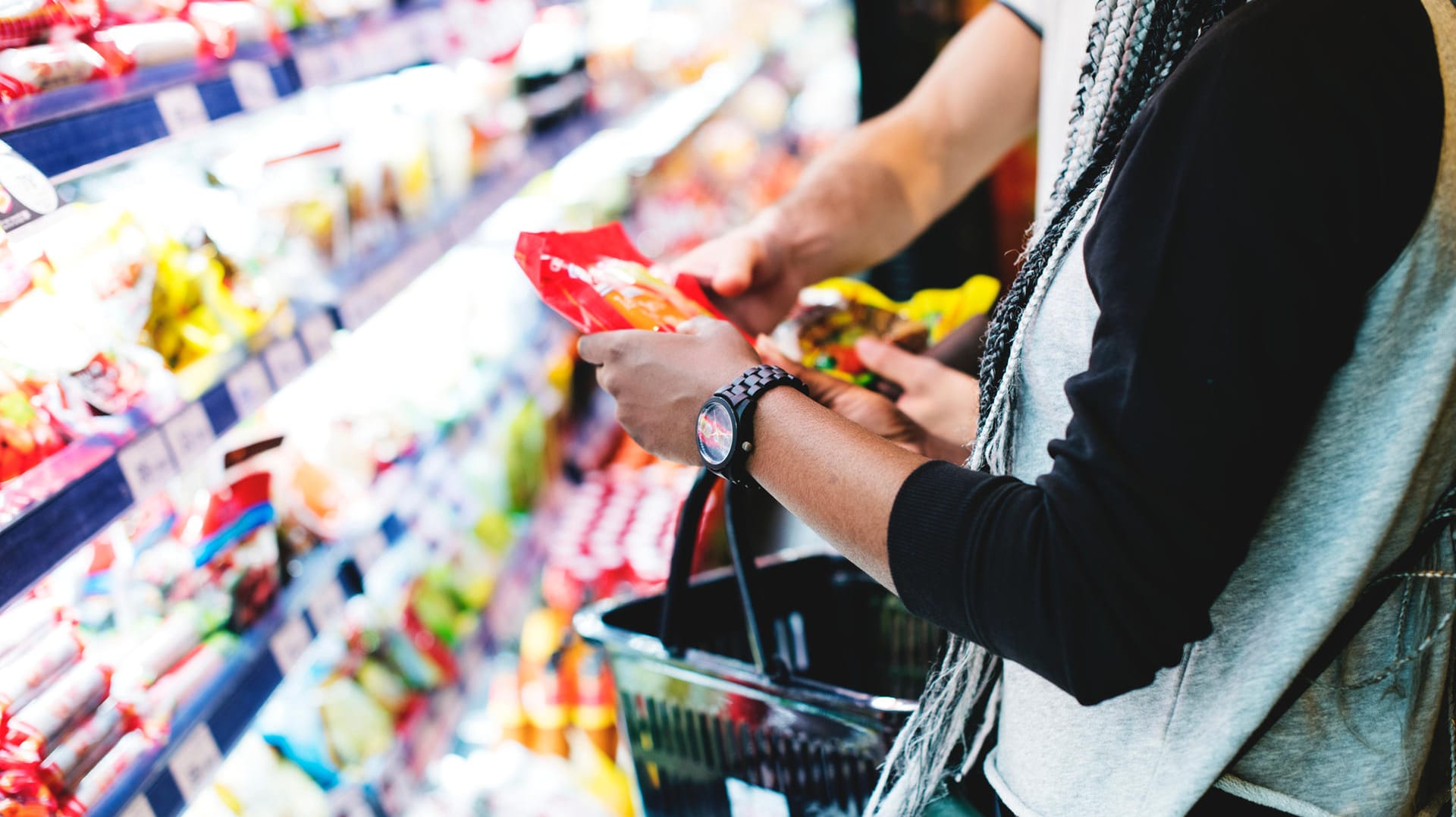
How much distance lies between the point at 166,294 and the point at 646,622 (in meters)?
0.72

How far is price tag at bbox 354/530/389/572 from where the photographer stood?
56.2 inches

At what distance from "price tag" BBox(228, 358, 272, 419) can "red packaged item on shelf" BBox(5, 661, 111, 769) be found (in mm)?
308

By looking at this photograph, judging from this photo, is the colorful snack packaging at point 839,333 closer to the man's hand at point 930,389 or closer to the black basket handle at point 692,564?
the man's hand at point 930,389

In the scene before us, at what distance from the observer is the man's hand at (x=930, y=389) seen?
3.95 feet

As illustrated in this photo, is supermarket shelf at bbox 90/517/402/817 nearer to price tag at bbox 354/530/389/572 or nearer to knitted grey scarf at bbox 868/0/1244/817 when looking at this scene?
price tag at bbox 354/530/389/572

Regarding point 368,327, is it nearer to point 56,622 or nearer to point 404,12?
point 404,12

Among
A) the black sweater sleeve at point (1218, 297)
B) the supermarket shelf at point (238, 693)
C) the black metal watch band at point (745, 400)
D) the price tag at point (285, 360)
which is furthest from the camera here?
the price tag at point (285, 360)

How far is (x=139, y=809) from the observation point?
0.95 m

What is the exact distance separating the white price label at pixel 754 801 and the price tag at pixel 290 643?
1.89ft

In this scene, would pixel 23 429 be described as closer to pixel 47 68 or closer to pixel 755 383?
pixel 47 68

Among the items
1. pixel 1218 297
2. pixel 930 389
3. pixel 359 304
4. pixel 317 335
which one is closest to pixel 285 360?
pixel 317 335

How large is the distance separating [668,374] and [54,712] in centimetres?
68

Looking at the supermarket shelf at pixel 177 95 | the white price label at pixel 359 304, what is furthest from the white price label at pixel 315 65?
the white price label at pixel 359 304

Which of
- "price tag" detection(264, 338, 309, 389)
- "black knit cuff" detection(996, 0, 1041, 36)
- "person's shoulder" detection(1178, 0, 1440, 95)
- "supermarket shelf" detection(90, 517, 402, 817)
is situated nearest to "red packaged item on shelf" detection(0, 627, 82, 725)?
"supermarket shelf" detection(90, 517, 402, 817)
